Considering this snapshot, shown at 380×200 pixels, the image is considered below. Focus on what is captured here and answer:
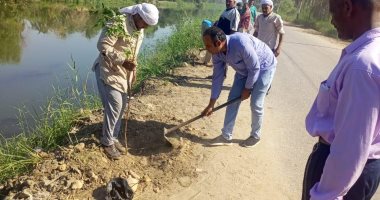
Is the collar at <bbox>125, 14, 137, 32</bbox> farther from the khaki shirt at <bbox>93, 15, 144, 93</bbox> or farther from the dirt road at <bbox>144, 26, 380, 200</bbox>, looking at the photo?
the dirt road at <bbox>144, 26, 380, 200</bbox>

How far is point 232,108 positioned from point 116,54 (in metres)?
1.64

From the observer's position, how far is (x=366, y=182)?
1745 millimetres

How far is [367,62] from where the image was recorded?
1350 mm

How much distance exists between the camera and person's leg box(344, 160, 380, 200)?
1.70 m

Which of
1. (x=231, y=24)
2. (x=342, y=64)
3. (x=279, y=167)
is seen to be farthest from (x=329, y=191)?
(x=231, y=24)

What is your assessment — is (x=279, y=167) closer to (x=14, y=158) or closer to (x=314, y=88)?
(x=14, y=158)

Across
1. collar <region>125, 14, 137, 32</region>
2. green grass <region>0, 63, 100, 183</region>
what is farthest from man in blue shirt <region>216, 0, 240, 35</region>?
collar <region>125, 14, 137, 32</region>

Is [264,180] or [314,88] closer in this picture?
[264,180]

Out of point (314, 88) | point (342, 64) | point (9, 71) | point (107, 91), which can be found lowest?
point (9, 71)

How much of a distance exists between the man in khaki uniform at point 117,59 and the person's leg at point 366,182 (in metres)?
2.66

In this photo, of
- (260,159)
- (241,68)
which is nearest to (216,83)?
(241,68)

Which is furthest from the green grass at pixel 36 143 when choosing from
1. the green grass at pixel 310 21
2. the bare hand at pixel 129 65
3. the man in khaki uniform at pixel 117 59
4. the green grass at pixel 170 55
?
the green grass at pixel 310 21

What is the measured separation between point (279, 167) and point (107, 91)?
2.15 m

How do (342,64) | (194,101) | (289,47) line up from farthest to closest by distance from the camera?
(289,47) < (194,101) < (342,64)
